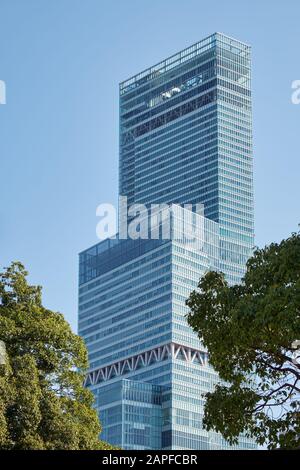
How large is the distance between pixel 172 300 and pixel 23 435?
538 feet

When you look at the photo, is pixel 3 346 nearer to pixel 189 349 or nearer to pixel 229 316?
pixel 229 316

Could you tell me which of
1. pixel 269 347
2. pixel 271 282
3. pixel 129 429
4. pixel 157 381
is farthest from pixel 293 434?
pixel 157 381

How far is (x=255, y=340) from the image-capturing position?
2561 centimetres

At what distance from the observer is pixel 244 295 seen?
26.1 metres

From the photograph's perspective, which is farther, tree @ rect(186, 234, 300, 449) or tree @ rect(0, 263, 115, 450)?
tree @ rect(0, 263, 115, 450)

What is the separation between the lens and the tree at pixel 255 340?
80.8 feet

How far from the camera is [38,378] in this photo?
3438cm

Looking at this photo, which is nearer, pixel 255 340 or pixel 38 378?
pixel 255 340

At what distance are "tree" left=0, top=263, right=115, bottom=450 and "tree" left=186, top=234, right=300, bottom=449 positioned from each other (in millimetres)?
7685

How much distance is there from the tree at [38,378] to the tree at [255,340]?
7685 mm

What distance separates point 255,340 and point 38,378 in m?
11.1

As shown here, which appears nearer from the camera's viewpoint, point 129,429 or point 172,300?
point 129,429

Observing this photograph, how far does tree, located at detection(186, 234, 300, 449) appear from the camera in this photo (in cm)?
2462
